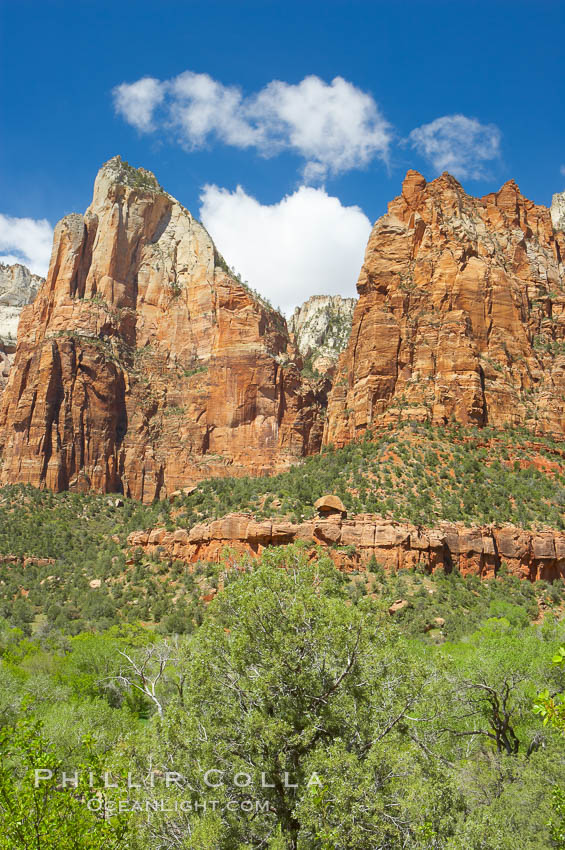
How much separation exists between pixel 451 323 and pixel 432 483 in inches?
764

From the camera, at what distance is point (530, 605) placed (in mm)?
39188

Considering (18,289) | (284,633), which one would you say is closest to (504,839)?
(284,633)

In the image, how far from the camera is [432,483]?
1845 inches

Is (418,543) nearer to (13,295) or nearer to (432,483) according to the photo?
(432,483)

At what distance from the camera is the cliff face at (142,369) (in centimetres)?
7575

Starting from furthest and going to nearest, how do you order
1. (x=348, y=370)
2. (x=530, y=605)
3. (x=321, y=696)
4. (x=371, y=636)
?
(x=348, y=370) → (x=530, y=605) → (x=371, y=636) → (x=321, y=696)

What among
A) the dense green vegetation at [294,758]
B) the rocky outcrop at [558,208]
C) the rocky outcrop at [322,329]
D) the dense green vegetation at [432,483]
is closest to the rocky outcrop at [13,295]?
the rocky outcrop at [322,329]

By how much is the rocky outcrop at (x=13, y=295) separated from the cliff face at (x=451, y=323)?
88.7 metres

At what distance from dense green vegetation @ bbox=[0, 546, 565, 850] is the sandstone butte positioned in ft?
138

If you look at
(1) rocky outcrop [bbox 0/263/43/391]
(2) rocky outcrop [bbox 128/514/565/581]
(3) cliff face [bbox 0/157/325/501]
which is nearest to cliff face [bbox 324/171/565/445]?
(2) rocky outcrop [bbox 128/514/565/581]

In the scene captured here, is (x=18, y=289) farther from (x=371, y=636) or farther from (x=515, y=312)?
(x=371, y=636)

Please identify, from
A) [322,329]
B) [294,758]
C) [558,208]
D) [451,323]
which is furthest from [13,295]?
[294,758]

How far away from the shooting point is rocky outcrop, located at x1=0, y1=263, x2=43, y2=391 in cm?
13000

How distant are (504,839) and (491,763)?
556cm
